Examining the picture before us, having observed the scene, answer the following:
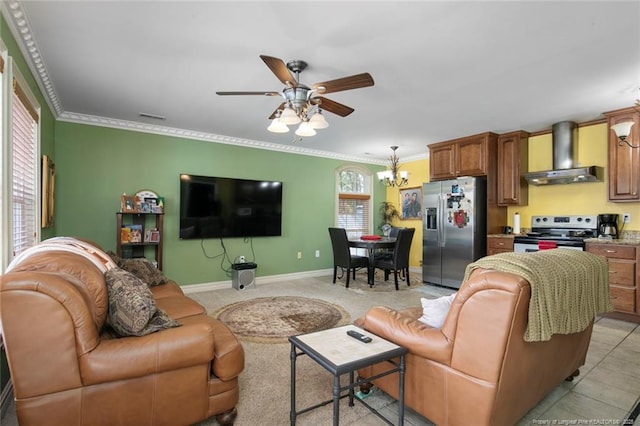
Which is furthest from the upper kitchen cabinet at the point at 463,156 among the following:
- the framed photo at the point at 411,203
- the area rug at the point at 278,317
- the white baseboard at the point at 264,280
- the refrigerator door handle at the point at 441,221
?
the area rug at the point at 278,317

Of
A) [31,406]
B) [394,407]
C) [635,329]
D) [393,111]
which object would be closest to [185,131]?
[393,111]

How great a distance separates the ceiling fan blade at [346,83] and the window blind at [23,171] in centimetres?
215

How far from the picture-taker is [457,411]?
5.09 feet

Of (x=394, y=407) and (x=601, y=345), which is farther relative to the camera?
(x=601, y=345)

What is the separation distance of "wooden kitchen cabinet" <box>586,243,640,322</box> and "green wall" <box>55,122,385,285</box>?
417 centimetres

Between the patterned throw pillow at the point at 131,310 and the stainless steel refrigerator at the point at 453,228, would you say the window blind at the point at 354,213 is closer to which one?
the stainless steel refrigerator at the point at 453,228

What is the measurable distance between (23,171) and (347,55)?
2781mm

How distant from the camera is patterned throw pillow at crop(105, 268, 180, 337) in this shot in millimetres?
1634

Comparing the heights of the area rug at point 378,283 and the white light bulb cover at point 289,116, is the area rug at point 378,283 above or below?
below

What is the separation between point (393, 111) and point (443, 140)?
72.4 inches

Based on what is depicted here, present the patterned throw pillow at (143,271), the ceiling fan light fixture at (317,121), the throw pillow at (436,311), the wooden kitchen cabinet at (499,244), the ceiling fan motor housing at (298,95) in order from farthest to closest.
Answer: the wooden kitchen cabinet at (499,244), the patterned throw pillow at (143,271), the ceiling fan light fixture at (317,121), the ceiling fan motor housing at (298,95), the throw pillow at (436,311)

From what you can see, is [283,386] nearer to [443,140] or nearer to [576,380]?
[576,380]

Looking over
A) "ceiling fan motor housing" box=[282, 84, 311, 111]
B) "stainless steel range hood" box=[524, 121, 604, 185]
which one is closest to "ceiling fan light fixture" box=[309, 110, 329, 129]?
"ceiling fan motor housing" box=[282, 84, 311, 111]

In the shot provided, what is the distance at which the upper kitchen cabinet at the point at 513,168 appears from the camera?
479 centimetres
